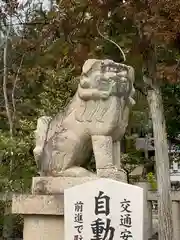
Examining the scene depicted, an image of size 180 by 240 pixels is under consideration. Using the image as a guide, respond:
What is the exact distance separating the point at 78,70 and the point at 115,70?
14.9ft

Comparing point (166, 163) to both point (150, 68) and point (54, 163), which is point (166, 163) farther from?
point (54, 163)

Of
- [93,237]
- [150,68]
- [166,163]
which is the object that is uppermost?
[150,68]

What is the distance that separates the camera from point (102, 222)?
321cm

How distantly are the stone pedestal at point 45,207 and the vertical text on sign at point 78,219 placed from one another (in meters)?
0.67

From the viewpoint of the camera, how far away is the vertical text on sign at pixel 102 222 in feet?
10.5

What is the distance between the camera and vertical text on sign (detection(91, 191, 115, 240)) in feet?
10.5

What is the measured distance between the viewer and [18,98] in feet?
38.4

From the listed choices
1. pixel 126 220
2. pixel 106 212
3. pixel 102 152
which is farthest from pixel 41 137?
pixel 126 220

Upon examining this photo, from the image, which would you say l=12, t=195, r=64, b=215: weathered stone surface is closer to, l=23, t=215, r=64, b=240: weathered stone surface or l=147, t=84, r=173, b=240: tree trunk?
l=23, t=215, r=64, b=240: weathered stone surface

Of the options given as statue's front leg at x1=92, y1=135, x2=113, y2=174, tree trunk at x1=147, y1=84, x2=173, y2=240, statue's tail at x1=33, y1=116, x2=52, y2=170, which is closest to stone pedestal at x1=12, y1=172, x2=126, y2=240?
statue's front leg at x1=92, y1=135, x2=113, y2=174

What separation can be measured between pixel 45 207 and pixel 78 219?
77cm

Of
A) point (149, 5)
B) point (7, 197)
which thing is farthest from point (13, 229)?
point (149, 5)

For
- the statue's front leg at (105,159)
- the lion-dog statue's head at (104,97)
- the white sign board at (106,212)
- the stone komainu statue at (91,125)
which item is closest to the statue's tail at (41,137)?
the stone komainu statue at (91,125)

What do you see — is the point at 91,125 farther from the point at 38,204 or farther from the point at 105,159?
the point at 38,204
